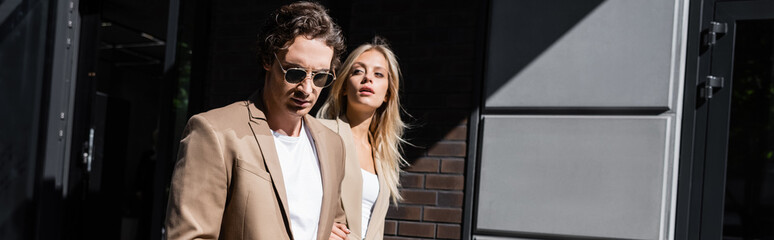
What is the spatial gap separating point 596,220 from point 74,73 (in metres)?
3.89

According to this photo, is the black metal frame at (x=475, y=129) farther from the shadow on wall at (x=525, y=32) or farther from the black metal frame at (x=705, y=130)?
the black metal frame at (x=705, y=130)

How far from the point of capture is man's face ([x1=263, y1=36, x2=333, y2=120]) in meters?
2.19

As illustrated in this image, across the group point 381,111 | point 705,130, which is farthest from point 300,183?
point 705,130

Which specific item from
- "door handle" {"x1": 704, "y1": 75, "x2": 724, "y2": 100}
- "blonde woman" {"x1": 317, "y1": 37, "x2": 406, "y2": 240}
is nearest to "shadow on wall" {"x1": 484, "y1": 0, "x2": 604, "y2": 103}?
"door handle" {"x1": 704, "y1": 75, "x2": 724, "y2": 100}

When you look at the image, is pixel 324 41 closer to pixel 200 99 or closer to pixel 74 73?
pixel 200 99

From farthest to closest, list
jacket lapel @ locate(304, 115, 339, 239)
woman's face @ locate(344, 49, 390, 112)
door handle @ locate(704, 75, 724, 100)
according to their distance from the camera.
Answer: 1. door handle @ locate(704, 75, 724, 100)
2. woman's face @ locate(344, 49, 390, 112)
3. jacket lapel @ locate(304, 115, 339, 239)

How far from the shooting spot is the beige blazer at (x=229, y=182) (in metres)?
2.05

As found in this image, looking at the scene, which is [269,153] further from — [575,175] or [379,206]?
[575,175]

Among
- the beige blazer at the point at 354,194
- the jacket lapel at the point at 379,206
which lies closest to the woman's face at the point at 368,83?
the beige blazer at the point at 354,194

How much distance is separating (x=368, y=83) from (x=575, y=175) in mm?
1540

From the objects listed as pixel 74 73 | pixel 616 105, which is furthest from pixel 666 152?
pixel 74 73

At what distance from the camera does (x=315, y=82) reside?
2219 millimetres

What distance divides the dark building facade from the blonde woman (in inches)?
44.3

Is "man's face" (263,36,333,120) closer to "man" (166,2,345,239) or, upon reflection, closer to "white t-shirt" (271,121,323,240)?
"man" (166,2,345,239)
